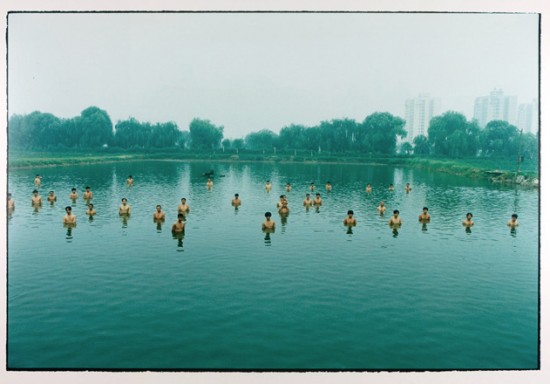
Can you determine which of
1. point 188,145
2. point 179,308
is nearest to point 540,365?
point 179,308

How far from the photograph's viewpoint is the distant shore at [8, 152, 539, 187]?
1406 inches

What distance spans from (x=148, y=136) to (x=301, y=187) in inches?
1368

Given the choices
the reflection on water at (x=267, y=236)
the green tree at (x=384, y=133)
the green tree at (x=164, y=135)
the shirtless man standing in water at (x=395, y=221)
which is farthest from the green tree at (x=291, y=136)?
the reflection on water at (x=267, y=236)

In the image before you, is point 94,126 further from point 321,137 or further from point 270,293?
point 270,293

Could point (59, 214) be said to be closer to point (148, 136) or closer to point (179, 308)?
point (179, 308)

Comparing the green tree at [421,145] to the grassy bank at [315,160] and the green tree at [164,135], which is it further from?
the green tree at [164,135]

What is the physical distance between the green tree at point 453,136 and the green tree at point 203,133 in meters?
30.1

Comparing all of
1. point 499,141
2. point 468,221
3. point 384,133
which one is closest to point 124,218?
point 468,221

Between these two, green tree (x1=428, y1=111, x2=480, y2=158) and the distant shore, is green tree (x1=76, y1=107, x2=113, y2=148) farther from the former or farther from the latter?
green tree (x1=428, y1=111, x2=480, y2=158)

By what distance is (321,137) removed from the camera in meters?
65.9

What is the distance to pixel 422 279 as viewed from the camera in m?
12.6

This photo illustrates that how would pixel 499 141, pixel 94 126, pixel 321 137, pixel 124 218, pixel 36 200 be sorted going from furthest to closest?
pixel 321 137 → pixel 94 126 → pixel 499 141 → pixel 36 200 → pixel 124 218

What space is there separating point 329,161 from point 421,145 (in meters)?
11.6

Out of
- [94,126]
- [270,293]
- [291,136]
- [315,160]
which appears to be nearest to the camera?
[270,293]
